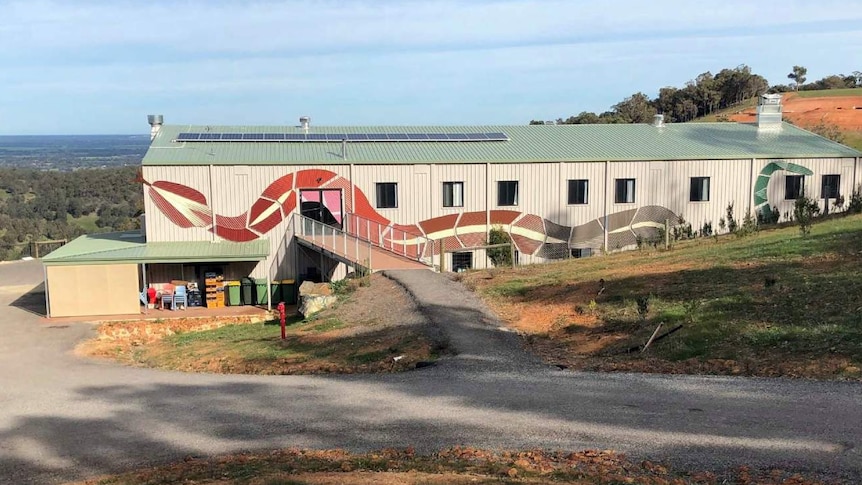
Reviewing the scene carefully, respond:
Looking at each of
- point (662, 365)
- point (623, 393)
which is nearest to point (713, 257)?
point (662, 365)

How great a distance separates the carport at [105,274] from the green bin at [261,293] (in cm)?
121

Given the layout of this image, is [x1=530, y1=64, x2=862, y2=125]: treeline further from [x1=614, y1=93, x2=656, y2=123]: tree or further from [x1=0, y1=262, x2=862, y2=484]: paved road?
[x1=0, y1=262, x2=862, y2=484]: paved road

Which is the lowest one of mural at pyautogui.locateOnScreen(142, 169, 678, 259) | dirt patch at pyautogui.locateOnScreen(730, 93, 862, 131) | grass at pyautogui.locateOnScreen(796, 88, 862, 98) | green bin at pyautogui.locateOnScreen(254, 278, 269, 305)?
green bin at pyautogui.locateOnScreen(254, 278, 269, 305)

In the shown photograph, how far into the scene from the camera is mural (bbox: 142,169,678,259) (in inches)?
1056

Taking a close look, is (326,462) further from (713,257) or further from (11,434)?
(713,257)

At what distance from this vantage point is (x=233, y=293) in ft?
87.6

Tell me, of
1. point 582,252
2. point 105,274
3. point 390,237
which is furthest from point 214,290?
point 582,252

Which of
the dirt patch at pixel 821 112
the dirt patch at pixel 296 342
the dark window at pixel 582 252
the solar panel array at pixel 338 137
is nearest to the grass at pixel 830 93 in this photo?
the dirt patch at pixel 821 112

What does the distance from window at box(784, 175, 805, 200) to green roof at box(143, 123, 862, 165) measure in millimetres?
866

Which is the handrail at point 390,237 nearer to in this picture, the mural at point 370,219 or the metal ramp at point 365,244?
the metal ramp at point 365,244

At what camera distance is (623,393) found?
36.8 feet

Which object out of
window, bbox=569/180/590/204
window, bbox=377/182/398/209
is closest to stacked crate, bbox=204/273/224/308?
window, bbox=377/182/398/209

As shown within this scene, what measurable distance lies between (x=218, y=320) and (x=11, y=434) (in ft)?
43.4

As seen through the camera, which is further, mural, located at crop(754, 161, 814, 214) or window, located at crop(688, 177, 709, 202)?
mural, located at crop(754, 161, 814, 214)
